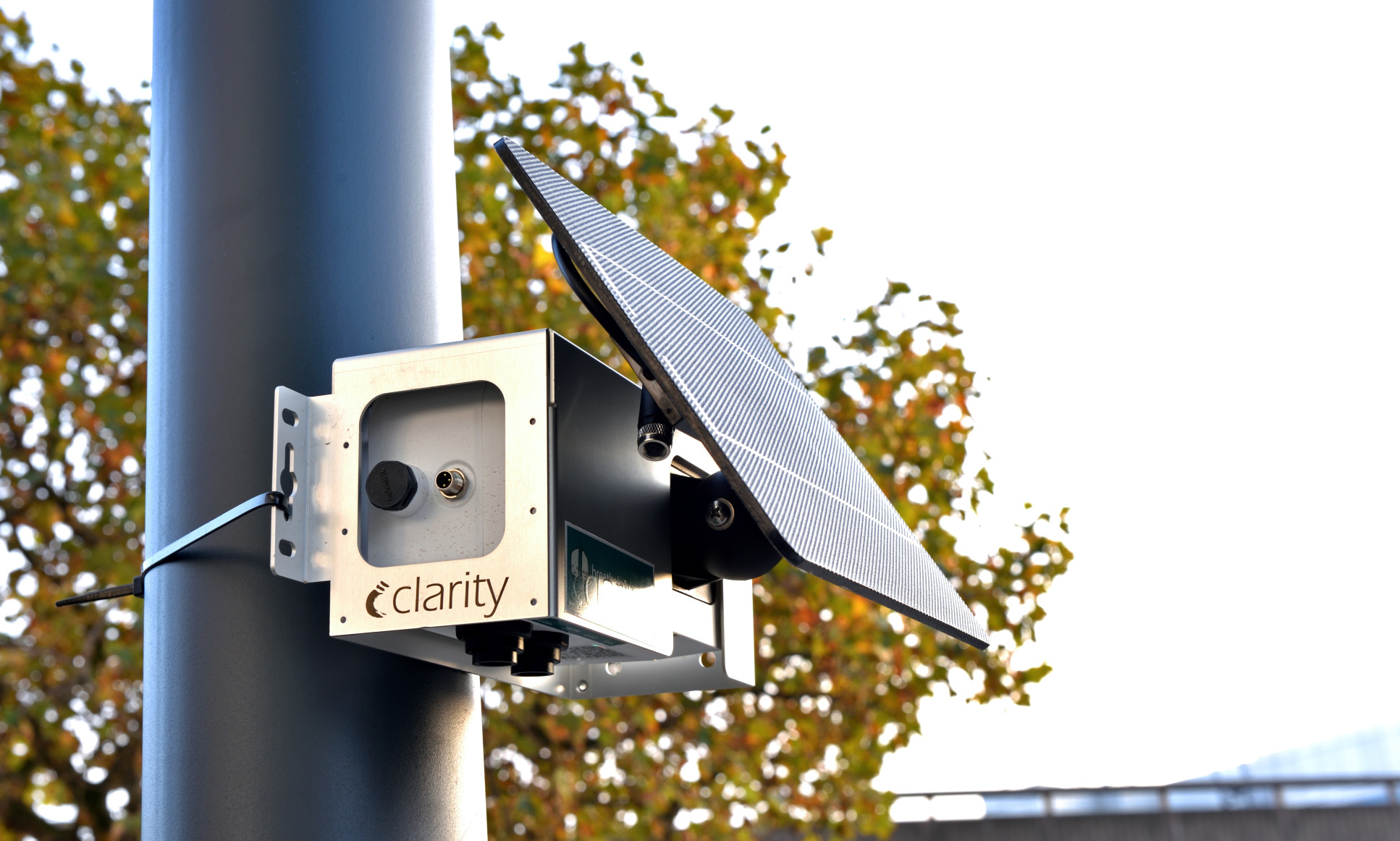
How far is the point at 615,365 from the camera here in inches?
201

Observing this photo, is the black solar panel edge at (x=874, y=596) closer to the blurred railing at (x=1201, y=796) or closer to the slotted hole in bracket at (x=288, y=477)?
the slotted hole in bracket at (x=288, y=477)

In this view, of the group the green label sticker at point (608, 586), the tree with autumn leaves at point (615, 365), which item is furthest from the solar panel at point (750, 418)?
the tree with autumn leaves at point (615, 365)

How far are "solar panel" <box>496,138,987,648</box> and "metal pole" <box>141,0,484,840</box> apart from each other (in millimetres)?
274

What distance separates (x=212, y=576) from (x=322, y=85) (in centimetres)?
59

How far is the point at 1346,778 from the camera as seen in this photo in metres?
10.5

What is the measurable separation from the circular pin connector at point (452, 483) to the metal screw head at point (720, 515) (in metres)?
0.31

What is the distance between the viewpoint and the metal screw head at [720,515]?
1.46 meters

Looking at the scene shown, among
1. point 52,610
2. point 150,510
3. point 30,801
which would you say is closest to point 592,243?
point 150,510

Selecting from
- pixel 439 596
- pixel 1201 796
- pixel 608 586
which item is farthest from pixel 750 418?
pixel 1201 796

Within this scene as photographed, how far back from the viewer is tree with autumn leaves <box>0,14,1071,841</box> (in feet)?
15.3

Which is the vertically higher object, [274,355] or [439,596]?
[274,355]

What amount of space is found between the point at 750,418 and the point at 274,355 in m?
0.53

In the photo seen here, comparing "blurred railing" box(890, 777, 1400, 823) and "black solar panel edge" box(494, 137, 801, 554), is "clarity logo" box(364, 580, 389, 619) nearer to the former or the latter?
"black solar panel edge" box(494, 137, 801, 554)

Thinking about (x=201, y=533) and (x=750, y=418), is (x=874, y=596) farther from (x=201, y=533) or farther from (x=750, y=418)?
(x=201, y=533)
